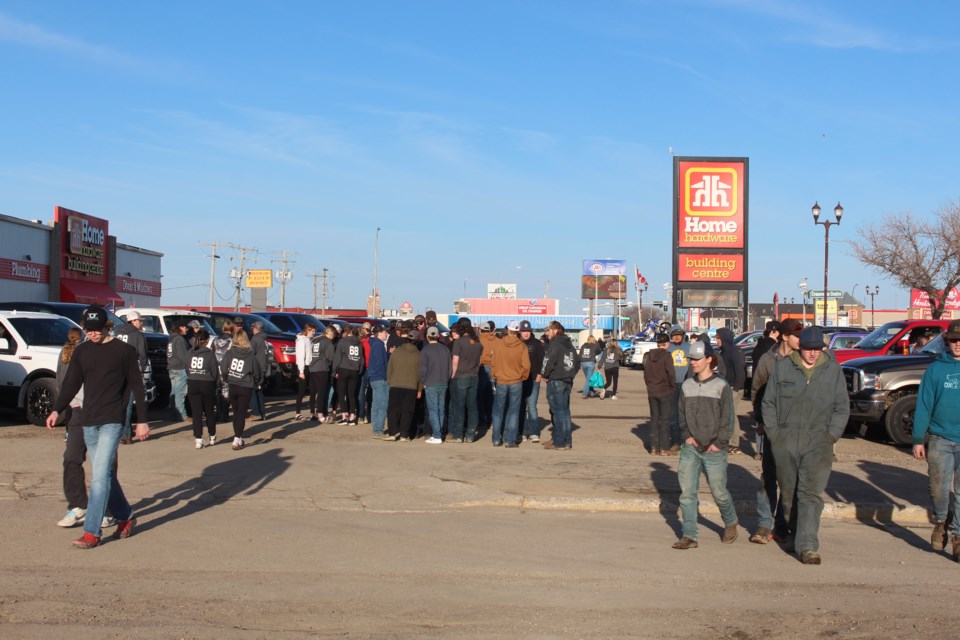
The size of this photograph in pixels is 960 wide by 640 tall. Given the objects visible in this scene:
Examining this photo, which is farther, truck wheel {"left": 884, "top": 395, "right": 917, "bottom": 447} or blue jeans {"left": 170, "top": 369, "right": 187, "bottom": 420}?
blue jeans {"left": 170, "top": 369, "right": 187, "bottom": 420}

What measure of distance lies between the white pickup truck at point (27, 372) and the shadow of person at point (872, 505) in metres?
11.7

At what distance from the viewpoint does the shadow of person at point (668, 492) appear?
31.2 feet

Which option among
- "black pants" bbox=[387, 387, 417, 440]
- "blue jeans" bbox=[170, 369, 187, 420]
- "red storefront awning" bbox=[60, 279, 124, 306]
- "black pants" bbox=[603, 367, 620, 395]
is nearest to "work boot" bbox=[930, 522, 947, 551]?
"black pants" bbox=[387, 387, 417, 440]

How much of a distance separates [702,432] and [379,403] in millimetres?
8191

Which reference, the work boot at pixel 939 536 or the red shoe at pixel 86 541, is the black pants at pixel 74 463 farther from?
the work boot at pixel 939 536

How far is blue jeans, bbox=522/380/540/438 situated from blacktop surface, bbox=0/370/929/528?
2.32 feet

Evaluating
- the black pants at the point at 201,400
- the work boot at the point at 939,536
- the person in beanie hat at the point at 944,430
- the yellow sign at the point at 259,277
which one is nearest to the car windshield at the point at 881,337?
the work boot at the point at 939,536

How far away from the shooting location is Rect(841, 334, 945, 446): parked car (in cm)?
1456

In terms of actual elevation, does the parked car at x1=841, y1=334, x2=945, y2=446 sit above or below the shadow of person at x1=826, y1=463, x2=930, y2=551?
above

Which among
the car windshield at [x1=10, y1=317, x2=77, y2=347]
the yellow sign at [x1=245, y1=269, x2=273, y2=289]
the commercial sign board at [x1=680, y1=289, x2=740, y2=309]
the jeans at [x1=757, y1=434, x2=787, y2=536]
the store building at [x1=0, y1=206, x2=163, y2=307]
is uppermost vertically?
the yellow sign at [x1=245, y1=269, x2=273, y2=289]

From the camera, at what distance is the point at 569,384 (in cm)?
1395

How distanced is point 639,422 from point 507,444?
450cm

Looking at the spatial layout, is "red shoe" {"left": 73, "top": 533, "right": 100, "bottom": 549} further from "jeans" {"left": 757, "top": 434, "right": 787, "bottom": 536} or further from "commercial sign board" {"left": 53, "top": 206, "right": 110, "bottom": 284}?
"commercial sign board" {"left": 53, "top": 206, "right": 110, "bottom": 284}

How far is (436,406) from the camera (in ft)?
48.1
